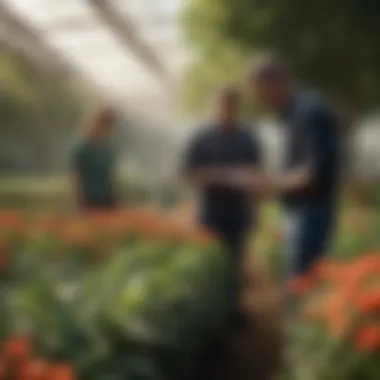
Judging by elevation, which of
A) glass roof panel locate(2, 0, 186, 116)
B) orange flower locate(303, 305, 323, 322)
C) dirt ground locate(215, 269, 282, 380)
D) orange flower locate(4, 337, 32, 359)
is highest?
glass roof panel locate(2, 0, 186, 116)

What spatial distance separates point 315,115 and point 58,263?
0.58m

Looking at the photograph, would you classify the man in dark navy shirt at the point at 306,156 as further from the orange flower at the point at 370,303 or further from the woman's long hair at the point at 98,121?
the orange flower at the point at 370,303

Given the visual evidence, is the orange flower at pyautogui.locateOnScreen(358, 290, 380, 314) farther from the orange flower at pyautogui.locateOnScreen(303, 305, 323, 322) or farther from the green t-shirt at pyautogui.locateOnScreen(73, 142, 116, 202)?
the green t-shirt at pyautogui.locateOnScreen(73, 142, 116, 202)

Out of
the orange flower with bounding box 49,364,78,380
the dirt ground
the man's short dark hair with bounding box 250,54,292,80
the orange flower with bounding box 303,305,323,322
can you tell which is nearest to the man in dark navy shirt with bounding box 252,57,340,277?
the man's short dark hair with bounding box 250,54,292,80

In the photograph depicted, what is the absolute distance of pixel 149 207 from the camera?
1602 millimetres

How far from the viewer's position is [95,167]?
161 cm

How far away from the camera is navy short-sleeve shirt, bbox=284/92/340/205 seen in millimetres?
1500

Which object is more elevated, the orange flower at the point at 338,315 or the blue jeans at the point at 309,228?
the blue jeans at the point at 309,228

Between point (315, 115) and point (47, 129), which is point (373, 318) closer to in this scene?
point (315, 115)

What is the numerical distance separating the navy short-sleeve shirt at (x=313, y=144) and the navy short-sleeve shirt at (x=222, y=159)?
0.07 meters

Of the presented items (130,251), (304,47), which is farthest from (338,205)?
(130,251)

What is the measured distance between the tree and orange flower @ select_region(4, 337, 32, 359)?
2.20 feet

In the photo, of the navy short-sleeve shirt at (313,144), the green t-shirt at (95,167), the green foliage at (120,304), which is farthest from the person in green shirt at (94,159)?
the navy short-sleeve shirt at (313,144)

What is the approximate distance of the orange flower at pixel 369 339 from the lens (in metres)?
1.03
